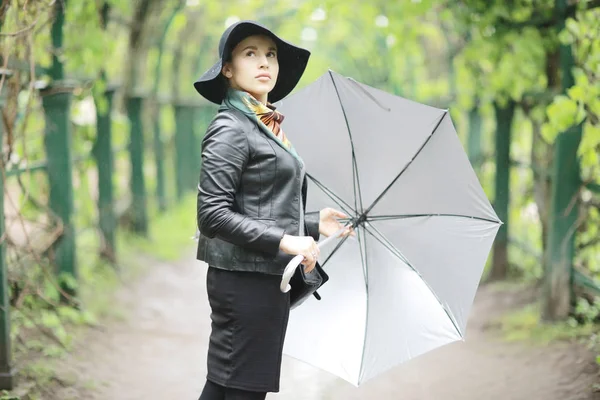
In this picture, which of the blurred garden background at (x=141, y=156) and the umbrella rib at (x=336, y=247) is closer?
the umbrella rib at (x=336, y=247)

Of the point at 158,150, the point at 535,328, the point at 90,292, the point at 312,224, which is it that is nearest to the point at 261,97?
the point at 312,224

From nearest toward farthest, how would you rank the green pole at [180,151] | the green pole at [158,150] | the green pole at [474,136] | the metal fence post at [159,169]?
the green pole at [474,136], the green pole at [158,150], the metal fence post at [159,169], the green pole at [180,151]

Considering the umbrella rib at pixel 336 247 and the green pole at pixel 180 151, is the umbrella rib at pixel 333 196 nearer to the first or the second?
the umbrella rib at pixel 336 247

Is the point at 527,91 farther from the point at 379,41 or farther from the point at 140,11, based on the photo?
the point at 379,41

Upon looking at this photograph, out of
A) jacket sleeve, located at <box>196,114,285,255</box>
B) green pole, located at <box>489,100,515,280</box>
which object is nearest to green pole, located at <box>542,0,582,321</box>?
green pole, located at <box>489,100,515,280</box>

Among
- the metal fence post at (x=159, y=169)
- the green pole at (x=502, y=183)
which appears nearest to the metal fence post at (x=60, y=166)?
the green pole at (x=502, y=183)

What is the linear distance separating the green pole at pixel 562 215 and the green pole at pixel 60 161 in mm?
3495

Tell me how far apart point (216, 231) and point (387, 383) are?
2603mm

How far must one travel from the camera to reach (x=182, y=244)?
10.0 meters

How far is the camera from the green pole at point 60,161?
17.9ft

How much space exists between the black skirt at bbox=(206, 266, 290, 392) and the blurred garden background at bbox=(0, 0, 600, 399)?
1.71 meters

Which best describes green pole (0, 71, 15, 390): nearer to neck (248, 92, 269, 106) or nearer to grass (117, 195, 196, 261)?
neck (248, 92, 269, 106)

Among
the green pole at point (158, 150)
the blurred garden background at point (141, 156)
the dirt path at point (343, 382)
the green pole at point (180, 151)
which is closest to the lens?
the dirt path at point (343, 382)

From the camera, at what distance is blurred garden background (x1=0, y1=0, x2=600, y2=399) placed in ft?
14.2
